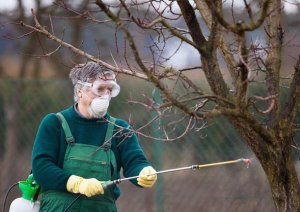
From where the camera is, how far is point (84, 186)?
4398 millimetres

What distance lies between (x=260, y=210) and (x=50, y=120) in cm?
327

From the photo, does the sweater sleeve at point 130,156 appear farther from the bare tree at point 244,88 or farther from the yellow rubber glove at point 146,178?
the bare tree at point 244,88

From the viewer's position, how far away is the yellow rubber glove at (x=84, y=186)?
4.40 m

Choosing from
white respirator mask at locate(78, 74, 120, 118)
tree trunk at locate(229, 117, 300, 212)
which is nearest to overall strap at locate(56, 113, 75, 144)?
white respirator mask at locate(78, 74, 120, 118)

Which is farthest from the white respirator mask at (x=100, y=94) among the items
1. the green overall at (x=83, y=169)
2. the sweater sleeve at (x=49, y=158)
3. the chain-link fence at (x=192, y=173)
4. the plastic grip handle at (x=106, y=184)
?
the chain-link fence at (x=192, y=173)

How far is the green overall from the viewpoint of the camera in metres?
4.56

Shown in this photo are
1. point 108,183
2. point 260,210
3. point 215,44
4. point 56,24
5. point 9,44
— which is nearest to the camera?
point 215,44

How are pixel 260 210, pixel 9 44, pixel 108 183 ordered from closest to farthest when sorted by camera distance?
pixel 108 183 < pixel 260 210 < pixel 9 44

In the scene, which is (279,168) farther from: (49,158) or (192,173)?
(192,173)

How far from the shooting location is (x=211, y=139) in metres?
7.66

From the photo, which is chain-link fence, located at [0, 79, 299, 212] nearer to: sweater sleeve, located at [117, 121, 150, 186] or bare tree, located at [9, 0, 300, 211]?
sweater sleeve, located at [117, 121, 150, 186]

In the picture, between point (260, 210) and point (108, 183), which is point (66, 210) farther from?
point (260, 210)

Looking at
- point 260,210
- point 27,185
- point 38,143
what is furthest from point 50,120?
point 260,210

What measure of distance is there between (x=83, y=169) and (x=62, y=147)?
0.17m
